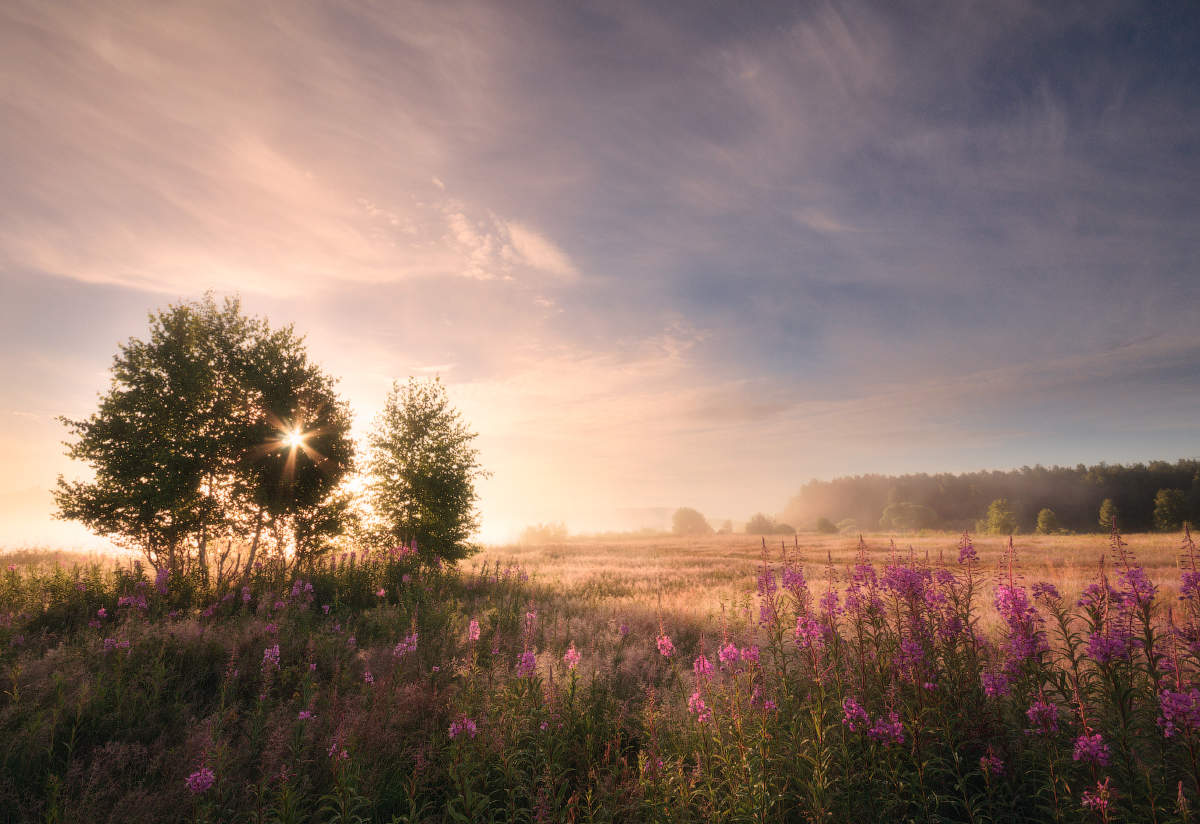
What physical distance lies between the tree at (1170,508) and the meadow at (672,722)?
10252 cm

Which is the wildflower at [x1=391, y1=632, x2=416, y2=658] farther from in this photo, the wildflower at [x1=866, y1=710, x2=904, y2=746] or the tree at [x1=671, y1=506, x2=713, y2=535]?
the tree at [x1=671, y1=506, x2=713, y2=535]

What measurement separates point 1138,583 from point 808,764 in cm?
328

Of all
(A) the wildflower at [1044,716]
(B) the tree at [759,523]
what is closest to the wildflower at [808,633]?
(A) the wildflower at [1044,716]

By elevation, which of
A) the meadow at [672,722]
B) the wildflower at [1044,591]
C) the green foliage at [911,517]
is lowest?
the green foliage at [911,517]

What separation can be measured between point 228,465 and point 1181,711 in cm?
1867

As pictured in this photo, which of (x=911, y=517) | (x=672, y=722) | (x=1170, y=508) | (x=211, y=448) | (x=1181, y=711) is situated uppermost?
(x=211, y=448)

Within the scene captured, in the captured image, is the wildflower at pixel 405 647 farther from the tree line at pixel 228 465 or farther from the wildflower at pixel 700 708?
the tree line at pixel 228 465

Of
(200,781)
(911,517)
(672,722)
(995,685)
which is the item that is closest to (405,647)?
(200,781)

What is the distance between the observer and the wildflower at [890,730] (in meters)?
4.05

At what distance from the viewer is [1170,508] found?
2790 inches

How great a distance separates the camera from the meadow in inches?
154

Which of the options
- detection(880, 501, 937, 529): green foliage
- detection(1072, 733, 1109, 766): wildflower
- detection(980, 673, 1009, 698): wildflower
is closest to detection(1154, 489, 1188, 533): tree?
detection(880, 501, 937, 529): green foliage

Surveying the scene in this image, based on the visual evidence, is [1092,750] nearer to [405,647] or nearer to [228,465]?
[405,647]

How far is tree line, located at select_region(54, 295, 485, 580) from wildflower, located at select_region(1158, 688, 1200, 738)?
16.7 meters
